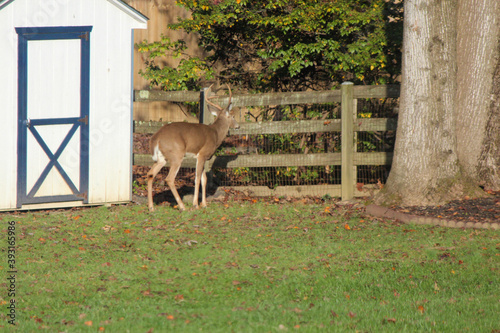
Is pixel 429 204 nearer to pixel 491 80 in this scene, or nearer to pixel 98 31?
pixel 491 80

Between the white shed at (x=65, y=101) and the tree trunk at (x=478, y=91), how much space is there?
16.4 ft

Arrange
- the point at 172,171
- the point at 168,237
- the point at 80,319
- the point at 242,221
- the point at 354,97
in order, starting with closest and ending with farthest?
1. the point at 80,319
2. the point at 168,237
3. the point at 242,221
4. the point at 172,171
5. the point at 354,97

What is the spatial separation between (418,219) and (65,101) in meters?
5.47

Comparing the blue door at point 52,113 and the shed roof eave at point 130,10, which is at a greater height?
the shed roof eave at point 130,10

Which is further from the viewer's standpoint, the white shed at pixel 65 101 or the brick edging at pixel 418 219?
the white shed at pixel 65 101

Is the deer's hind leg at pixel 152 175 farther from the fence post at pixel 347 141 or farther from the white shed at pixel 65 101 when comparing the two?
the fence post at pixel 347 141

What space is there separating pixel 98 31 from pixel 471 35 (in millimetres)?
5659

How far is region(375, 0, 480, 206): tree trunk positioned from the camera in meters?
8.74

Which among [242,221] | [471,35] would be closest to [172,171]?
[242,221]

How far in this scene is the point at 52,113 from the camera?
9.65 meters

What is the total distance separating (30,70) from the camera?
955 cm

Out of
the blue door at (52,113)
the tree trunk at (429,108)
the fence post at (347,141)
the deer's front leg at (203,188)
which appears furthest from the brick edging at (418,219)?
the blue door at (52,113)

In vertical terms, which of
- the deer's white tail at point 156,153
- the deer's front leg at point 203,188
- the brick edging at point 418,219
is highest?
the deer's white tail at point 156,153

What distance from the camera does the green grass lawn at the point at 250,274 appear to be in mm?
4926
